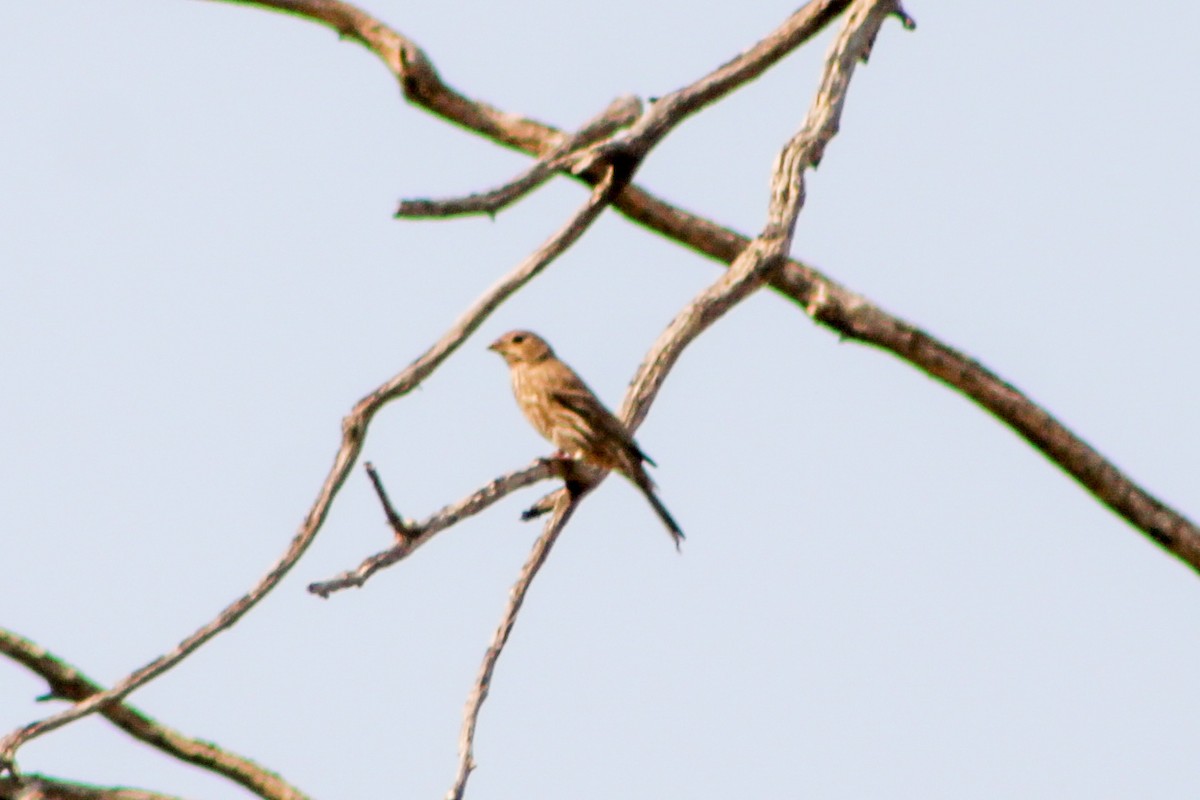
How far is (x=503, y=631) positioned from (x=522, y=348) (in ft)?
13.8

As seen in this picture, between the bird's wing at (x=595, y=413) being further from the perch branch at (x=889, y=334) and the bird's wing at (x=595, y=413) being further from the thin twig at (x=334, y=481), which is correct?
the thin twig at (x=334, y=481)

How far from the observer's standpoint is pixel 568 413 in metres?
9.86

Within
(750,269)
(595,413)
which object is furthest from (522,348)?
(750,269)

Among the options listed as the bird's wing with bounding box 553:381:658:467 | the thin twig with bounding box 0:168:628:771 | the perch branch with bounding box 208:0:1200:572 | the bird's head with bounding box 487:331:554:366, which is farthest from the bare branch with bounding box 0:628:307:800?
the bird's head with bounding box 487:331:554:366

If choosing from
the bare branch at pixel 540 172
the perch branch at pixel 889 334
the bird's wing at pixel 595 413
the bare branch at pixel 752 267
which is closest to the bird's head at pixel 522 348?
the bird's wing at pixel 595 413

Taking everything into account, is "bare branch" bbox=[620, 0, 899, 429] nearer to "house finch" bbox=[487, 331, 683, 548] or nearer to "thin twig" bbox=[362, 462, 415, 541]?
"house finch" bbox=[487, 331, 683, 548]

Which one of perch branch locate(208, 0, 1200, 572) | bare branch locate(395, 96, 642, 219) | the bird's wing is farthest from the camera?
perch branch locate(208, 0, 1200, 572)

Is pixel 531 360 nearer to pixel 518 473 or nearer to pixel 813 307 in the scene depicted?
pixel 813 307

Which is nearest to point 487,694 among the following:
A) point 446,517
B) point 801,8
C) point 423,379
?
point 446,517

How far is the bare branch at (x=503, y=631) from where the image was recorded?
21.6 ft

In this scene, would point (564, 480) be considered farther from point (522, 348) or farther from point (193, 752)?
point (522, 348)

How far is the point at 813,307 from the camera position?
9.16 m

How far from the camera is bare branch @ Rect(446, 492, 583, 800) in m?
6.58

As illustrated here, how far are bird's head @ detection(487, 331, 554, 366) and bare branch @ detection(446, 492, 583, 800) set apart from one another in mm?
3023
